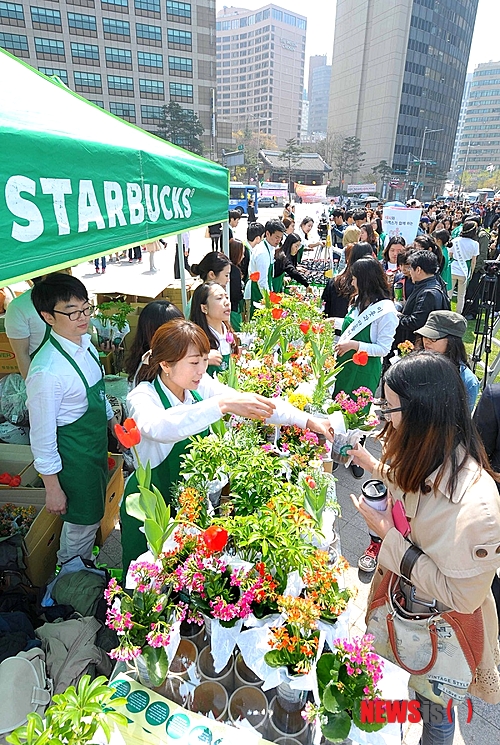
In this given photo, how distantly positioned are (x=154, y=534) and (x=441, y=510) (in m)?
0.83

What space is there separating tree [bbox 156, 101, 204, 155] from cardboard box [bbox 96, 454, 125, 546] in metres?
47.6

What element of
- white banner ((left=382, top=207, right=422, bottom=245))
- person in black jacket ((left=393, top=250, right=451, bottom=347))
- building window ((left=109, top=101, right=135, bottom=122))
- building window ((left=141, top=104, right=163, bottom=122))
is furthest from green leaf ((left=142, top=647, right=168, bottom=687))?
building window ((left=141, top=104, right=163, bottom=122))

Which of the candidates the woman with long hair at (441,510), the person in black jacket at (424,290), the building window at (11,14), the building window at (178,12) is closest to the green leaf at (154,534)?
the woman with long hair at (441,510)

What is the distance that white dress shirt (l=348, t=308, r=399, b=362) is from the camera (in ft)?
10.2

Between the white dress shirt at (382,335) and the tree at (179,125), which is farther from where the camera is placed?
the tree at (179,125)

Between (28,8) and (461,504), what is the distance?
169ft

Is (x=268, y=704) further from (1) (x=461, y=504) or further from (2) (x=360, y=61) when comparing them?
(2) (x=360, y=61)

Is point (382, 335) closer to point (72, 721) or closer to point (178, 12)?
point (72, 721)

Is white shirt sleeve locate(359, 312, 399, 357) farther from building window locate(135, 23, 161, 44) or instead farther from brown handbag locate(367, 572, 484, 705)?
building window locate(135, 23, 161, 44)

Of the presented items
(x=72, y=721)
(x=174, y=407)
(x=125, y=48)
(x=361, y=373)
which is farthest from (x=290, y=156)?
(x=72, y=721)

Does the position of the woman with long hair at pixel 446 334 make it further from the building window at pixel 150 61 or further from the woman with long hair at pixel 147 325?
the building window at pixel 150 61

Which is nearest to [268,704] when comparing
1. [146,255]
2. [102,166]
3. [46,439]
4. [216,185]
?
[46,439]

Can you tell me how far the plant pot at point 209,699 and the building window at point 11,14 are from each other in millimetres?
50857

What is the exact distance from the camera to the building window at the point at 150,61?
137ft
